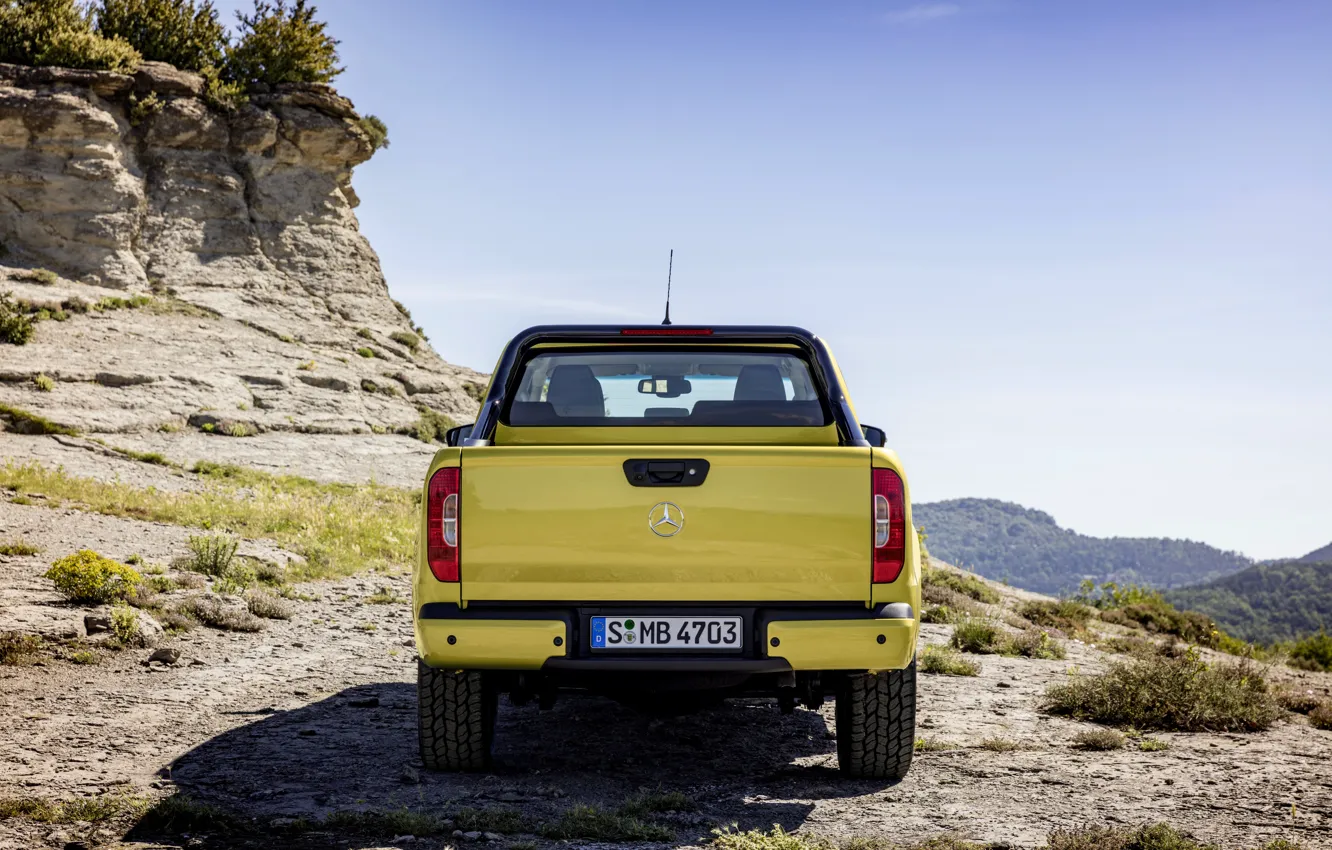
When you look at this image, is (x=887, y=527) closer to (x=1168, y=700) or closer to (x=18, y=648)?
(x=1168, y=700)

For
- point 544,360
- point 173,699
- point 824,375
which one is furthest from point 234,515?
point 824,375

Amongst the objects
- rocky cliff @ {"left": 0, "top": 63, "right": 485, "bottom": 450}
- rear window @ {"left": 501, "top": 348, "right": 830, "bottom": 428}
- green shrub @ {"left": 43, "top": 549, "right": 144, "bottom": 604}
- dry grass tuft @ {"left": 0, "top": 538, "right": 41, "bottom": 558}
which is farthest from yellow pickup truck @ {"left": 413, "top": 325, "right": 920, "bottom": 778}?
rocky cliff @ {"left": 0, "top": 63, "right": 485, "bottom": 450}

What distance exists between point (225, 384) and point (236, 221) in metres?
9.06

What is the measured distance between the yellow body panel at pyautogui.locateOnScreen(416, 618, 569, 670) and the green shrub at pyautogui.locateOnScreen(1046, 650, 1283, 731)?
456 centimetres

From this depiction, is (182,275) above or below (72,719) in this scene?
above

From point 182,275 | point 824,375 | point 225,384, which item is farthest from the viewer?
point 182,275

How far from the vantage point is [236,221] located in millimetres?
35719

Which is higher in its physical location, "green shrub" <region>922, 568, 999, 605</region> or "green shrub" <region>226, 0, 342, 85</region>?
"green shrub" <region>226, 0, 342, 85</region>

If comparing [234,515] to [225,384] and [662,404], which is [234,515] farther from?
[225,384]

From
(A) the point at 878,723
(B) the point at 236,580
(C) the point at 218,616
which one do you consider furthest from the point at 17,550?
(A) the point at 878,723

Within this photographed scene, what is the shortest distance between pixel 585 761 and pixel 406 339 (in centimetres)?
3302

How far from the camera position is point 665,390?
6414mm

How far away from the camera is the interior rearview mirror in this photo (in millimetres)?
6406

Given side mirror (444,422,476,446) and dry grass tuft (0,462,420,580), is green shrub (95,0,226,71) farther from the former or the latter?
side mirror (444,422,476,446)
